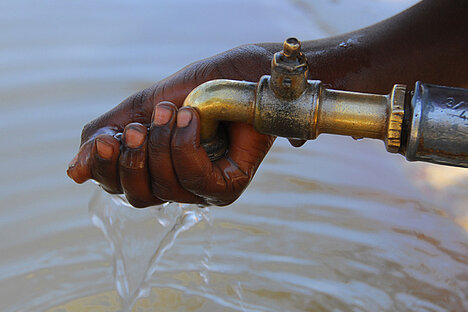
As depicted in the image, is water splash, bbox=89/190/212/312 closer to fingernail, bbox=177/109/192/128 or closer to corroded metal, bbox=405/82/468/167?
fingernail, bbox=177/109/192/128

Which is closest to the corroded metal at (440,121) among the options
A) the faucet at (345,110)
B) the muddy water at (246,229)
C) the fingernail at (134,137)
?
the faucet at (345,110)

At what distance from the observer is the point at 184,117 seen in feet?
3.80

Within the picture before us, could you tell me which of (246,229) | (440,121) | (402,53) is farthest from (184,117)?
(246,229)

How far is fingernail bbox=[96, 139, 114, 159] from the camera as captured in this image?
1253 millimetres

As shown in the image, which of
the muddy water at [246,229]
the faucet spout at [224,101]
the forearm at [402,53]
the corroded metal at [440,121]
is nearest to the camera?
the corroded metal at [440,121]

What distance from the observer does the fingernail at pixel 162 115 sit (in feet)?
3.92

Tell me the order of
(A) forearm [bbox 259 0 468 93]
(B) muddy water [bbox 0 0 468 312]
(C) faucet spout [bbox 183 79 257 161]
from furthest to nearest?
1. (B) muddy water [bbox 0 0 468 312]
2. (A) forearm [bbox 259 0 468 93]
3. (C) faucet spout [bbox 183 79 257 161]

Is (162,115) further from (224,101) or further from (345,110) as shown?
(345,110)

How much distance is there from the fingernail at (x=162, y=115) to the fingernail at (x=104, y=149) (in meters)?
0.12

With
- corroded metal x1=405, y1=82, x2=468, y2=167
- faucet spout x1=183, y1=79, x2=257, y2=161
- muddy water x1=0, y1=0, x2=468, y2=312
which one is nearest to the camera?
corroded metal x1=405, y1=82, x2=468, y2=167

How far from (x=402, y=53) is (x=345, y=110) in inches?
27.4

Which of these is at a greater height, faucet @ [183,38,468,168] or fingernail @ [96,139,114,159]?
faucet @ [183,38,468,168]

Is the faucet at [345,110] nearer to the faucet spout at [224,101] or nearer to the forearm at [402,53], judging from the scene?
the faucet spout at [224,101]

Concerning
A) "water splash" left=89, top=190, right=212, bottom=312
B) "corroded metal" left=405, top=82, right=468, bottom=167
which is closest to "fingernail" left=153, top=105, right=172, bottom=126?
"corroded metal" left=405, top=82, right=468, bottom=167
